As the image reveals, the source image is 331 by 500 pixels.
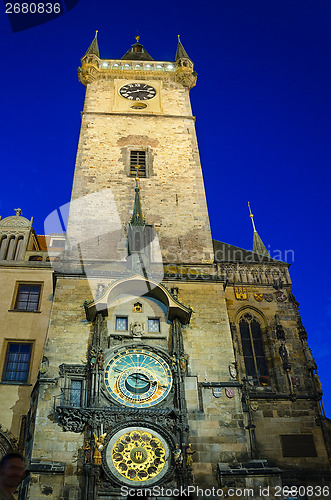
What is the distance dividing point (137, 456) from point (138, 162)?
44.1 ft

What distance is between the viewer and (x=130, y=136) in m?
23.1

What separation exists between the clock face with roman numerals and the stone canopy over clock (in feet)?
52.5

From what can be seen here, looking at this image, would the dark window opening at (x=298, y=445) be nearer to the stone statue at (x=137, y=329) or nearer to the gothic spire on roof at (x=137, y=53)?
the stone statue at (x=137, y=329)

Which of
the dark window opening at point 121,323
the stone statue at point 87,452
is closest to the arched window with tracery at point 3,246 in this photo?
the dark window opening at point 121,323

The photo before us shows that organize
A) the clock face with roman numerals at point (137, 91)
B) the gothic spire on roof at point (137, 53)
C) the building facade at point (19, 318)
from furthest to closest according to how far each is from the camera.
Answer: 1. the gothic spire on roof at point (137, 53)
2. the clock face with roman numerals at point (137, 91)
3. the building facade at point (19, 318)

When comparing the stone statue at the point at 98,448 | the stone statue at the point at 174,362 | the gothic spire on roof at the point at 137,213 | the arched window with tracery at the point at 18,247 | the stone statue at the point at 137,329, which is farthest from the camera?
the arched window with tracery at the point at 18,247

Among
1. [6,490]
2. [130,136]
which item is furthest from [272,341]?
[6,490]

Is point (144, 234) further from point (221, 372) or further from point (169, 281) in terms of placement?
point (221, 372)

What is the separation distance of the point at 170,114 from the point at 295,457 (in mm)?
17077

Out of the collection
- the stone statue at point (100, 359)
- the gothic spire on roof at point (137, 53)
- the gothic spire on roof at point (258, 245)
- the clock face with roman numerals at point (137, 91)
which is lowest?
the stone statue at point (100, 359)

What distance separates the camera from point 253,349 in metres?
17.1

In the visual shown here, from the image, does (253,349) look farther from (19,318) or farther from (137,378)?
(19,318)

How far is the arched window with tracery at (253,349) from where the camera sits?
1641 cm

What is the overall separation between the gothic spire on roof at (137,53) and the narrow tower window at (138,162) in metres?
9.96
